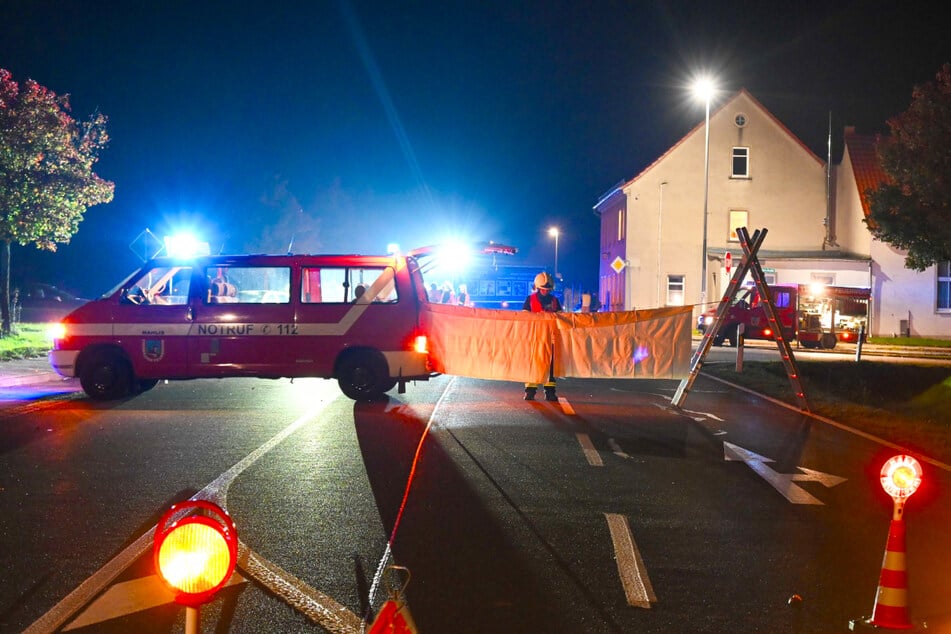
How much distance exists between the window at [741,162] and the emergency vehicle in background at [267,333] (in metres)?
32.7

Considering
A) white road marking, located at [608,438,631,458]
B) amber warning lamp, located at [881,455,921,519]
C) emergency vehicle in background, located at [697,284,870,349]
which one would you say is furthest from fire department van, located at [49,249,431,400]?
emergency vehicle in background, located at [697,284,870,349]

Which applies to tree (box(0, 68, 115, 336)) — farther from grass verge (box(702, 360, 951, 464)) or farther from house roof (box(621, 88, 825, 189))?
house roof (box(621, 88, 825, 189))

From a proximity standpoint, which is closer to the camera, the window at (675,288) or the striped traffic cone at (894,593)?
the striped traffic cone at (894,593)

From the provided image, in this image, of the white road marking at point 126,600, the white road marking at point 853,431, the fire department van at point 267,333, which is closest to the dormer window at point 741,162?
the white road marking at point 853,431

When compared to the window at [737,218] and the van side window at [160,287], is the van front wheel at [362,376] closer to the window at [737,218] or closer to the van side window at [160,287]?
the van side window at [160,287]

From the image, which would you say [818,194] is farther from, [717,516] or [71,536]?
[71,536]

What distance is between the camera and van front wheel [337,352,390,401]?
13.7 m

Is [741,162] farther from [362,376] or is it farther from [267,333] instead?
[267,333]

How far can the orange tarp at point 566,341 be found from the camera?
13766 millimetres

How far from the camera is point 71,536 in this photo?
6367mm

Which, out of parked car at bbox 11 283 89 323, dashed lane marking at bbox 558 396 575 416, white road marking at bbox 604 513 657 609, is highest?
parked car at bbox 11 283 89 323

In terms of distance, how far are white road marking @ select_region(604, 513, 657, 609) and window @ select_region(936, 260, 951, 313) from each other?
36.9m

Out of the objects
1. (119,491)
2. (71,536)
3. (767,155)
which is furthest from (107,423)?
(767,155)

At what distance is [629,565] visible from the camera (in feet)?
19.3
